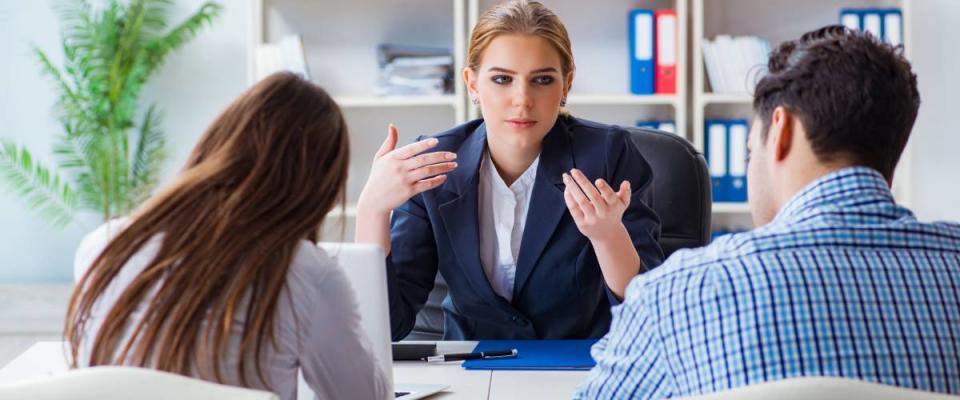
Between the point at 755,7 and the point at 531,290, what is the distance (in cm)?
234

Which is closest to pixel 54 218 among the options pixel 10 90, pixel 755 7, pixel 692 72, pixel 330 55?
pixel 10 90

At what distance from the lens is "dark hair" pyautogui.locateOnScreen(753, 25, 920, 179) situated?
119 centimetres

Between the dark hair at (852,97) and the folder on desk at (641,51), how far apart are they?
2634 millimetres

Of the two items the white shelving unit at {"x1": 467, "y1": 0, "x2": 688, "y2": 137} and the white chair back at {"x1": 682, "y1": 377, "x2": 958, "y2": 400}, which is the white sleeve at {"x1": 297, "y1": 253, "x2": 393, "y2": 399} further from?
the white shelving unit at {"x1": 467, "y1": 0, "x2": 688, "y2": 137}

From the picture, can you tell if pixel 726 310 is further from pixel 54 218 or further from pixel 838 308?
pixel 54 218

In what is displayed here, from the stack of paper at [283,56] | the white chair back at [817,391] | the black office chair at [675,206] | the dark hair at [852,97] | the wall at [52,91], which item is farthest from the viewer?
the wall at [52,91]

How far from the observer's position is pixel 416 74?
3.93 metres

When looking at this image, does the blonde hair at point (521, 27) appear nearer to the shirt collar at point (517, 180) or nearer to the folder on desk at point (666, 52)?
the shirt collar at point (517, 180)

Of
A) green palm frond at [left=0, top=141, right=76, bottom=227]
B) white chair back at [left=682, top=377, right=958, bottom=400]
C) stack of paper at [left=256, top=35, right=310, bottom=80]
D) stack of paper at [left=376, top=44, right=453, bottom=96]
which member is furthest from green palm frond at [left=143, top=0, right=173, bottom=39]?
white chair back at [left=682, top=377, right=958, bottom=400]

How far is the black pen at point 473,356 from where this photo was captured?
1.73 m

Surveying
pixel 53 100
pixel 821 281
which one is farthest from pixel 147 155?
pixel 821 281

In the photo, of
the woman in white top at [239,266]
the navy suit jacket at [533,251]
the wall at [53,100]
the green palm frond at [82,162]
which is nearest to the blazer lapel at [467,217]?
the navy suit jacket at [533,251]

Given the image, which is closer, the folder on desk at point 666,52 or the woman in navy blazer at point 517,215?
the woman in navy blazer at point 517,215

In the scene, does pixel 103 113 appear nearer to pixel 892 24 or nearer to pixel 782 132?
pixel 892 24
